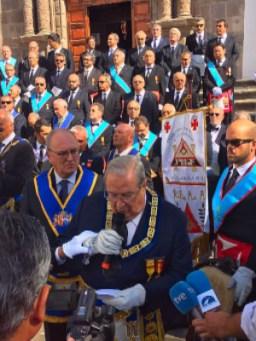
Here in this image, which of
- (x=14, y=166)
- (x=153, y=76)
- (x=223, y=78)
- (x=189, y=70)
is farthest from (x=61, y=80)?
(x=14, y=166)

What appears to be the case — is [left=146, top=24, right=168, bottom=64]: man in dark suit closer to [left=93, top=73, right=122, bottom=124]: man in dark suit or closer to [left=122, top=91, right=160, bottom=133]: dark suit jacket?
[left=93, top=73, right=122, bottom=124]: man in dark suit

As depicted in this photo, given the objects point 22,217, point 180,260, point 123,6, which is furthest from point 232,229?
point 123,6

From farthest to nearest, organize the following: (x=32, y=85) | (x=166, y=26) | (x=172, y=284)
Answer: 1. (x=166, y=26)
2. (x=32, y=85)
3. (x=172, y=284)

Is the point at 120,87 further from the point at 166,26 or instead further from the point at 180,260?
the point at 180,260

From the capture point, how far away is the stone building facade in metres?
12.8

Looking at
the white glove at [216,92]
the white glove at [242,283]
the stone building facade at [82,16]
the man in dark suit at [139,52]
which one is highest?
the stone building facade at [82,16]

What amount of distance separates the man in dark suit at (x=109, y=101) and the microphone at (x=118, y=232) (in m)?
6.10

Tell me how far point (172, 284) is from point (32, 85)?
27.5ft

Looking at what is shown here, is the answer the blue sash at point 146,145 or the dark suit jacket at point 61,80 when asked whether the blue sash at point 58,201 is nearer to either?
the blue sash at point 146,145

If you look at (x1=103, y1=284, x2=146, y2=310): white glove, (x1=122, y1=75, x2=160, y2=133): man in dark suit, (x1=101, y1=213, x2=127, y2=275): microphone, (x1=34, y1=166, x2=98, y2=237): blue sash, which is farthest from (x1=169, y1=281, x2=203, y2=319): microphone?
(x1=122, y1=75, x2=160, y2=133): man in dark suit

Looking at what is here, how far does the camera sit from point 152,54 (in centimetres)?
953

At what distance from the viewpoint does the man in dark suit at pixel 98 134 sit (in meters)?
6.95

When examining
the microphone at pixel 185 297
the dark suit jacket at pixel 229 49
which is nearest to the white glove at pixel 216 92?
Result: the dark suit jacket at pixel 229 49

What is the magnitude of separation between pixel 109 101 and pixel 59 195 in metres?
5.57
